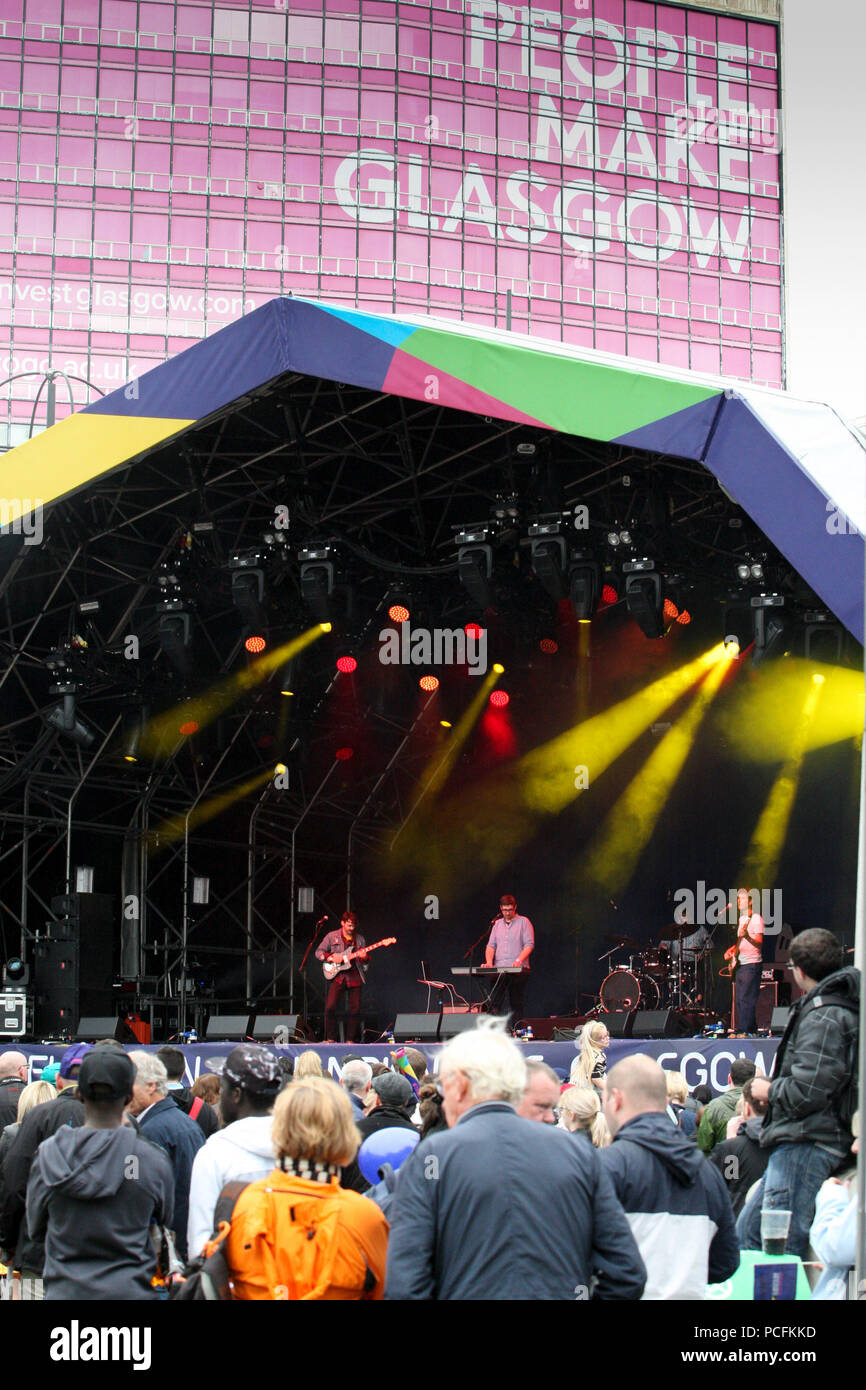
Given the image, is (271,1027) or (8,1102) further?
(271,1027)

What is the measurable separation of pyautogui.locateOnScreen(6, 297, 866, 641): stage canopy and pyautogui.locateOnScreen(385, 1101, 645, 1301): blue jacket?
7.07 meters

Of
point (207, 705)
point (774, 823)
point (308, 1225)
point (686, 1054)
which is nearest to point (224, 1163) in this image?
point (308, 1225)

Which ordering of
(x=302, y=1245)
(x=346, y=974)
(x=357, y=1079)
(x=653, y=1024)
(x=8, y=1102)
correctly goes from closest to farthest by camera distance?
(x=302, y=1245), (x=357, y=1079), (x=8, y=1102), (x=653, y=1024), (x=346, y=974)

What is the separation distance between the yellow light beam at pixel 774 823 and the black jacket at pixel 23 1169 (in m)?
14.9

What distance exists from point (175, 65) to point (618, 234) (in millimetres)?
17863

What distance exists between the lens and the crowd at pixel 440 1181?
3553 millimetres

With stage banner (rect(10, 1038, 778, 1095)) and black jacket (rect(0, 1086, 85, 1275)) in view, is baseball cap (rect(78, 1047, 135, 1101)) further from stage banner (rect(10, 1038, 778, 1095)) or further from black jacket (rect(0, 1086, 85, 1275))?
stage banner (rect(10, 1038, 778, 1095))

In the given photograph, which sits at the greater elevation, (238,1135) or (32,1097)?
(238,1135)

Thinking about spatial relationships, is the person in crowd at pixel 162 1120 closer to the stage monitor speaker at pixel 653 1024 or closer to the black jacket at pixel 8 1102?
the black jacket at pixel 8 1102

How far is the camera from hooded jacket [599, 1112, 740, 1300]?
4375 millimetres

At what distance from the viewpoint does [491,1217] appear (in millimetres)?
3518

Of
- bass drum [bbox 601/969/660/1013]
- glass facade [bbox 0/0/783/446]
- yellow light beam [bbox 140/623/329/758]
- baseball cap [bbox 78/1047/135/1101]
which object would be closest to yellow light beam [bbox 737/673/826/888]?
bass drum [bbox 601/969/660/1013]

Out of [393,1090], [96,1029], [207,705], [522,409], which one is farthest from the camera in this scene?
[207,705]

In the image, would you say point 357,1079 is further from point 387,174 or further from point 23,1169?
point 387,174
